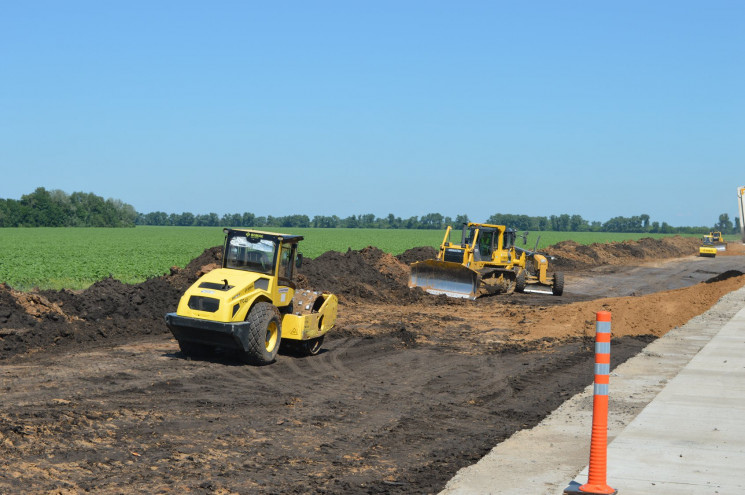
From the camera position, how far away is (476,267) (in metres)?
28.5

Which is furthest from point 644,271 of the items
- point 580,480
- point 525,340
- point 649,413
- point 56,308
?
point 580,480

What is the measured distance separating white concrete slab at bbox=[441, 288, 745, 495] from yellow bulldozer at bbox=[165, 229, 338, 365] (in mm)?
5147

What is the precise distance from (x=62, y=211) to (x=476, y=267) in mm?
121677

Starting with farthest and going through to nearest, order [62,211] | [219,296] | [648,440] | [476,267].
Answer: [62,211] < [476,267] < [219,296] < [648,440]

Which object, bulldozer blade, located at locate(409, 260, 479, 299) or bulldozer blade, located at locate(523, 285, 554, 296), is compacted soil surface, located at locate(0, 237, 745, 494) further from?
bulldozer blade, located at locate(523, 285, 554, 296)

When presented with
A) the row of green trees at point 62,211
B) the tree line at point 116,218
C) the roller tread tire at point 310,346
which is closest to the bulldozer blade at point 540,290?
the roller tread tire at point 310,346

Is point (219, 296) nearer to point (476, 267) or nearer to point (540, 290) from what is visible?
point (476, 267)

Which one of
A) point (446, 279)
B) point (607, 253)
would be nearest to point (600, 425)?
point (446, 279)

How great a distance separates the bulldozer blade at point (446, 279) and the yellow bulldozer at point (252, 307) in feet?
39.4

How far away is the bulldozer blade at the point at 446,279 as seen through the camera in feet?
89.2

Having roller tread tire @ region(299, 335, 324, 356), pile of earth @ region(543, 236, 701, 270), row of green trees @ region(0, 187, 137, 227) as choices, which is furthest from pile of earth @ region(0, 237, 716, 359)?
row of green trees @ region(0, 187, 137, 227)

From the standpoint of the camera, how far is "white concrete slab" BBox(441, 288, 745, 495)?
711 cm

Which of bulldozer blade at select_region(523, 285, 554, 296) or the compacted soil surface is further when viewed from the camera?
bulldozer blade at select_region(523, 285, 554, 296)

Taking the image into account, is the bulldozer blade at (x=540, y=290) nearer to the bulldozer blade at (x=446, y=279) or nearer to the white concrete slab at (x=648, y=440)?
the bulldozer blade at (x=446, y=279)
